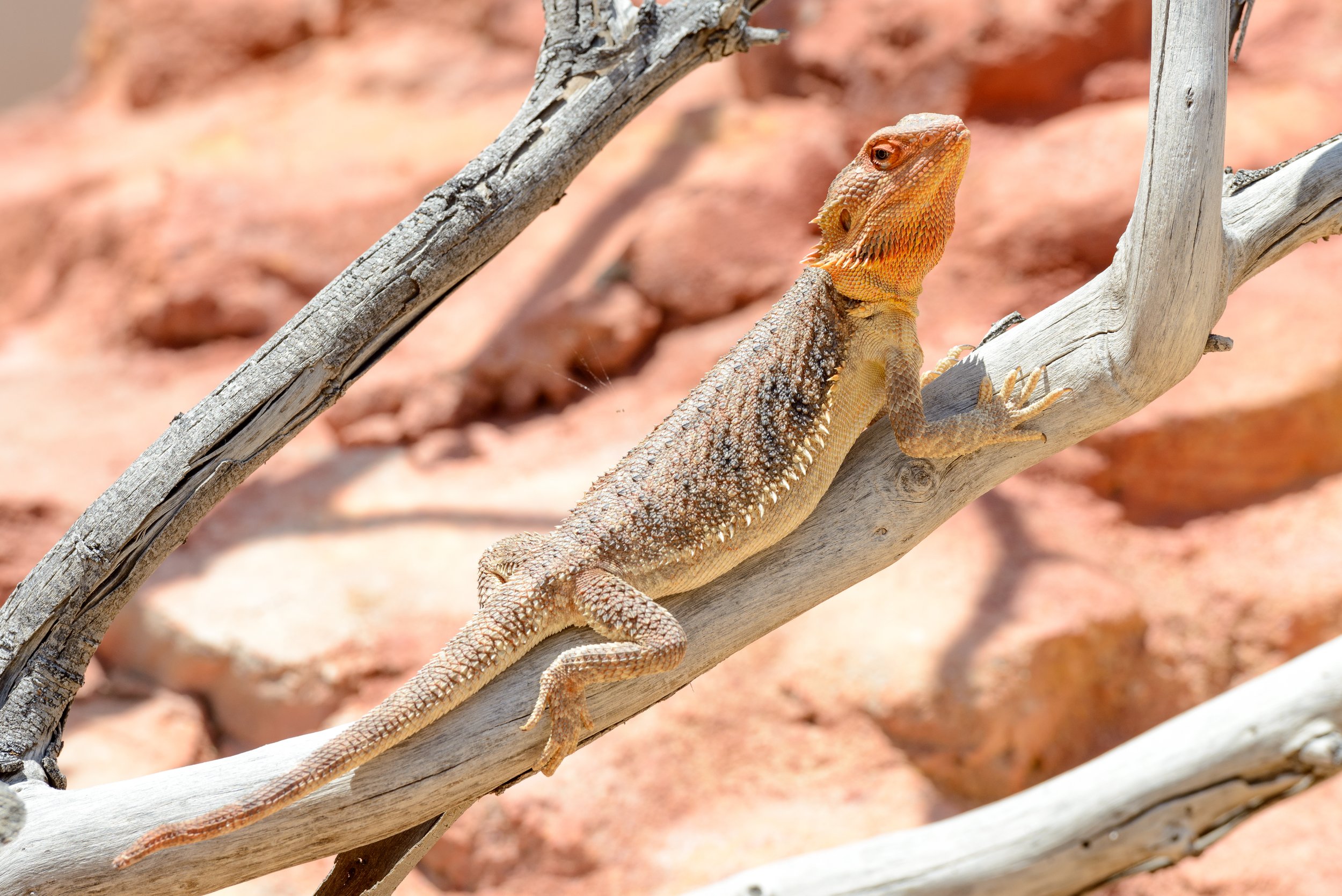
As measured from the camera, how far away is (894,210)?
2.85 meters

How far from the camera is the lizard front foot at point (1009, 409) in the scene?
2895mm

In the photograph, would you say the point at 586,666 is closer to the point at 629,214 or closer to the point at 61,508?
the point at 61,508

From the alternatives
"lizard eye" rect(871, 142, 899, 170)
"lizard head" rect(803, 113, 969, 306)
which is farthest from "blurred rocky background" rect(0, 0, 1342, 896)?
"lizard eye" rect(871, 142, 899, 170)

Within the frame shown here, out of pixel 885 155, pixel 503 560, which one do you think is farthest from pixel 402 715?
pixel 885 155

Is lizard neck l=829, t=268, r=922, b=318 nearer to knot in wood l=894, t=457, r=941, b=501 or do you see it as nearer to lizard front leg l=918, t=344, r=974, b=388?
lizard front leg l=918, t=344, r=974, b=388

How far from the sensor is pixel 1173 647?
16.1 feet

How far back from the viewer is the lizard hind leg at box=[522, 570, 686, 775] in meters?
2.69

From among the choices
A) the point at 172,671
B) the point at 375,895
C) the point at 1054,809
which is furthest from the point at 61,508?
the point at 1054,809

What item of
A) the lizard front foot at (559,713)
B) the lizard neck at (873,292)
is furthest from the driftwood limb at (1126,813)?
the lizard neck at (873,292)

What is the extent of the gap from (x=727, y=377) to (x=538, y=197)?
87 centimetres

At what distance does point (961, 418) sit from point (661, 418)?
3252mm

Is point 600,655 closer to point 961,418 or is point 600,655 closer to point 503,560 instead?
point 503,560

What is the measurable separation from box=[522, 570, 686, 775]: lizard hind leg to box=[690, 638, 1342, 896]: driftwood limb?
0.66 metres

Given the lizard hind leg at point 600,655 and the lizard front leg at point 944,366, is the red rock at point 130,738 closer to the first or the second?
the lizard hind leg at point 600,655
